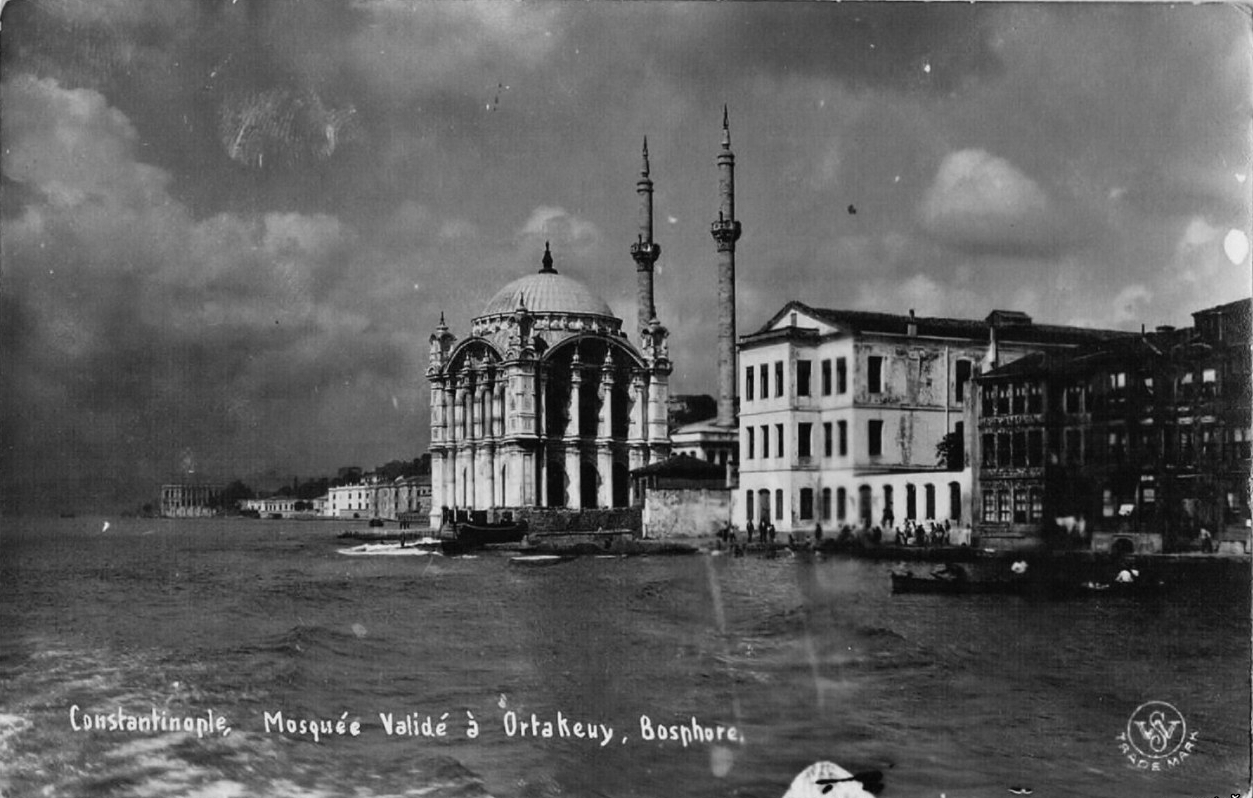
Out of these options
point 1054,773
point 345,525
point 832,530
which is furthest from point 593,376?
point 1054,773

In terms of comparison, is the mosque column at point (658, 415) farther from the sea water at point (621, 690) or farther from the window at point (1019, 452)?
the window at point (1019, 452)

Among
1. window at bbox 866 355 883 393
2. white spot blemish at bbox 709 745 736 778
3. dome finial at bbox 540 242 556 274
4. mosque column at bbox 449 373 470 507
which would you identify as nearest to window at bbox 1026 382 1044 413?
window at bbox 866 355 883 393

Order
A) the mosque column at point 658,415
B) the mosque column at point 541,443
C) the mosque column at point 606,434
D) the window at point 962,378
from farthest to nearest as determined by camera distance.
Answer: the mosque column at point 606,434 < the mosque column at point 541,443 < the mosque column at point 658,415 < the window at point 962,378

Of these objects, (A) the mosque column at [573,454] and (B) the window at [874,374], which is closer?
(B) the window at [874,374]

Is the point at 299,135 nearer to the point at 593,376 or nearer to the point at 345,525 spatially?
the point at 345,525

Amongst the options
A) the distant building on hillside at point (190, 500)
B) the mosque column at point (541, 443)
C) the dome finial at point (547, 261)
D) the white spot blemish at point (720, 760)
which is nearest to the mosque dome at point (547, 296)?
the dome finial at point (547, 261)

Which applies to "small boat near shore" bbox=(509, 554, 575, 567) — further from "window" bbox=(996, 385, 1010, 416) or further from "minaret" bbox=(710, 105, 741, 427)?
"window" bbox=(996, 385, 1010, 416)

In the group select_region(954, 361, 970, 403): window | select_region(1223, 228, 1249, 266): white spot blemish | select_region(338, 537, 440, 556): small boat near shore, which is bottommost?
select_region(338, 537, 440, 556): small boat near shore

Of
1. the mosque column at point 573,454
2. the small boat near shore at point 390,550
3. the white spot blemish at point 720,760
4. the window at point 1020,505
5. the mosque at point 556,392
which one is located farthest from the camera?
the mosque column at point 573,454
